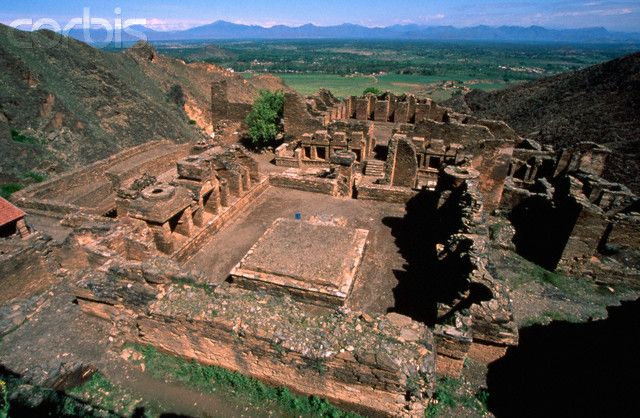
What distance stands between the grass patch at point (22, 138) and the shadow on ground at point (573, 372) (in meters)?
33.5

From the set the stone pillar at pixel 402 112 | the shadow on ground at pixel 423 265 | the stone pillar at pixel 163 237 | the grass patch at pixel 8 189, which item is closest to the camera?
the shadow on ground at pixel 423 265

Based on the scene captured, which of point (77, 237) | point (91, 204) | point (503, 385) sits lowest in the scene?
point (91, 204)

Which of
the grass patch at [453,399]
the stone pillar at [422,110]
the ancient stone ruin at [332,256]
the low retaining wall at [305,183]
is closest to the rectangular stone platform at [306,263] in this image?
the ancient stone ruin at [332,256]

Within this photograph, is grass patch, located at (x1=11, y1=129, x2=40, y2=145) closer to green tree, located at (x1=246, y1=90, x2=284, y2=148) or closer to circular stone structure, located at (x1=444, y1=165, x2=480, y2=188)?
green tree, located at (x1=246, y1=90, x2=284, y2=148)

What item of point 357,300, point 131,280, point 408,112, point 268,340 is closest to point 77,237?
point 131,280

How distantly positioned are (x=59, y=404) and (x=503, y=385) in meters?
8.56

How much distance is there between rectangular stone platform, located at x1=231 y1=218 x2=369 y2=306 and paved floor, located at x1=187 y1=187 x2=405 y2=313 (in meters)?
0.73

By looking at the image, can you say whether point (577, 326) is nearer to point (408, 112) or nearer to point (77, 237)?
point (77, 237)

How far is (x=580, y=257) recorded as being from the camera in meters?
12.3

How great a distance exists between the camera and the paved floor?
978cm

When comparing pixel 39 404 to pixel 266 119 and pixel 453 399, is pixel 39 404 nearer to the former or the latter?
pixel 453 399

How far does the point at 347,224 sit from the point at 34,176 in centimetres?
2387

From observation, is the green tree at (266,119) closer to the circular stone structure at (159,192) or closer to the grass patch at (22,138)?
the circular stone structure at (159,192)

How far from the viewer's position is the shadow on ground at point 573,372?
6.80m
